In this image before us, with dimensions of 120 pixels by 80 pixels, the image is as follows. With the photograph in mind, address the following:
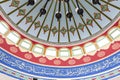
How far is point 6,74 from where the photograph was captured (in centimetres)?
1116

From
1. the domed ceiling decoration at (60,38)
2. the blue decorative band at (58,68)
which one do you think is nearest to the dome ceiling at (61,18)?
the domed ceiling decoration at (60,38)

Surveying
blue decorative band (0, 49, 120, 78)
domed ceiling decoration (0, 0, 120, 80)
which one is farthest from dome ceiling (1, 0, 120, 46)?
blue decorative band (0, 49, 120, 78)

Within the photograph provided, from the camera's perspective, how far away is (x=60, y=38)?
12992 millimetres

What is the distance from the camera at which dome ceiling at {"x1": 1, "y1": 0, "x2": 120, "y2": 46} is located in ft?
39.3

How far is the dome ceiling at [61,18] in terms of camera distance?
11969mm

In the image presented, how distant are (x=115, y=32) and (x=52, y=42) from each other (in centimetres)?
295

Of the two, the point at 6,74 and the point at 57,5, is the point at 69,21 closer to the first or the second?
the point at 57,5

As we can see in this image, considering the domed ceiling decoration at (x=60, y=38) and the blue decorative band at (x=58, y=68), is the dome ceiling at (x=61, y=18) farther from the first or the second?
the blue decorative band at (x=58, y=68)

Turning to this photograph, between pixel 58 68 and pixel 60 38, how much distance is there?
1453mm

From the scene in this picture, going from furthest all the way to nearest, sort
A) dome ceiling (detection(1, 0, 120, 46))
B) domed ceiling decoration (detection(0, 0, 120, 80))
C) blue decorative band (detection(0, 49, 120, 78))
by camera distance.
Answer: dome ceiling (detection(1, 0, 120, 46)), domed ceiling decoration (detection(0, 0, 120, 80)), blue decorative band (detection(0, 49, 120, 78))

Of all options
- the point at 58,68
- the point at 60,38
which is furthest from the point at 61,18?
the point at 58,68

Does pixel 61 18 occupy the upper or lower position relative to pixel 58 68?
upper

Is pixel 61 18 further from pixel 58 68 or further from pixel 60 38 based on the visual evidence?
pixel 58 68

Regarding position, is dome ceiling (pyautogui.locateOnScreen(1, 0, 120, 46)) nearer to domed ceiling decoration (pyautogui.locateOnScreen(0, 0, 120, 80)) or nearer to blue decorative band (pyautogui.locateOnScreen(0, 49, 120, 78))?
domed ceiling decoration (pyautogui.locateOnScreen(0, 0, 120, 80))
